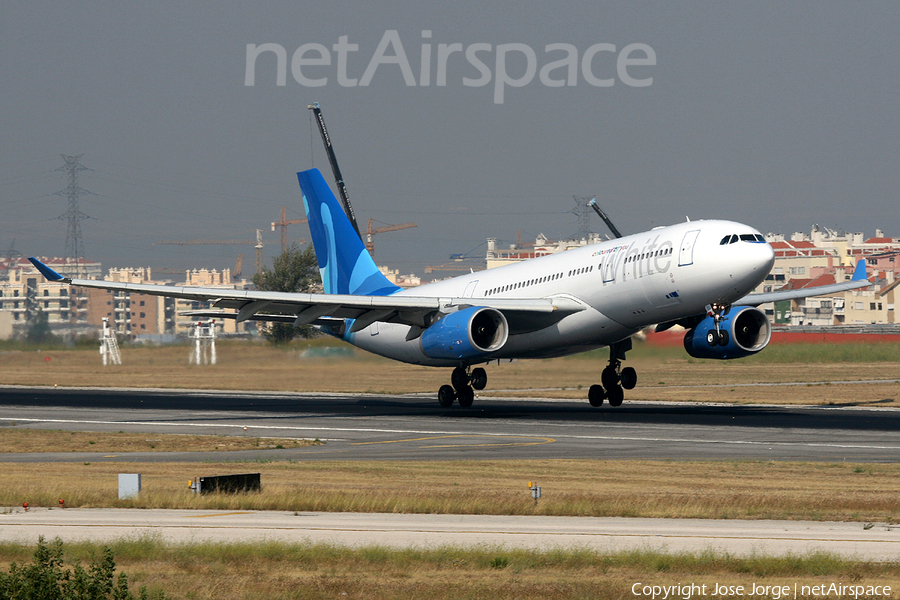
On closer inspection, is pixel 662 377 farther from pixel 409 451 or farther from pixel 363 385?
pixel 409 451

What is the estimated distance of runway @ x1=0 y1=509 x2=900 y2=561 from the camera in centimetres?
1543

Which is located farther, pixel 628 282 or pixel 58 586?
pixel 628 282

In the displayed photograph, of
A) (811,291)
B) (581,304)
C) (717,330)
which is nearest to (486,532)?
(717,330)

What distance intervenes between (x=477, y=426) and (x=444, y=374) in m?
30.9

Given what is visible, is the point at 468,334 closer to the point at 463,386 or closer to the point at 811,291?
the point at 463,386

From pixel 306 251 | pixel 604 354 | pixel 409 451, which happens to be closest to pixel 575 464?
pixel 409 451

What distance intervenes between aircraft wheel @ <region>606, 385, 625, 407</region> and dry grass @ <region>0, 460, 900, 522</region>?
18863 mm

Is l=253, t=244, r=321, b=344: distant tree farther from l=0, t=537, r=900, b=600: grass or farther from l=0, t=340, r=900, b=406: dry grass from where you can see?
Result: l=0, t=537, r=900, b=600: grass

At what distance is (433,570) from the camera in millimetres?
14141

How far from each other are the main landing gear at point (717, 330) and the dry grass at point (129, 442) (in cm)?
1463

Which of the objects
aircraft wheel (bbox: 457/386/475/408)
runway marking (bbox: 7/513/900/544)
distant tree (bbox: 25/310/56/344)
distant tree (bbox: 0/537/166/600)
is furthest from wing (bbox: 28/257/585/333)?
distant tree (bbox: 25/310/56/344)

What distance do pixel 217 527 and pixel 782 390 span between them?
46.8 m

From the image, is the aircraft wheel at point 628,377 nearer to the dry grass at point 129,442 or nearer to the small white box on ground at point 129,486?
the dry grass at point 129,442

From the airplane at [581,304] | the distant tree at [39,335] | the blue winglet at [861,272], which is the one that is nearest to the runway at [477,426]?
the airplane at [581,304]
